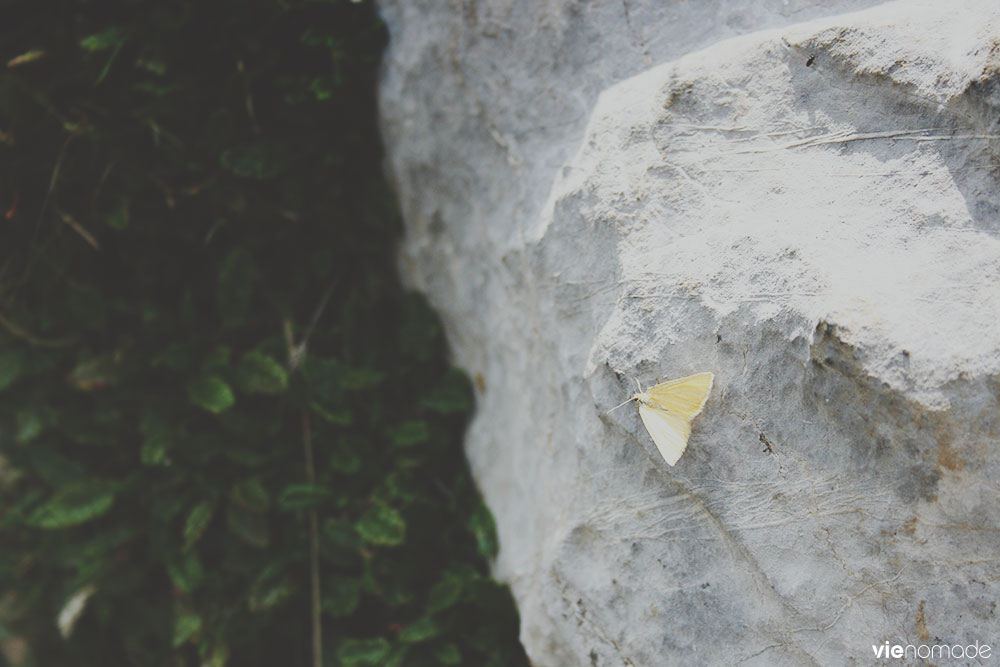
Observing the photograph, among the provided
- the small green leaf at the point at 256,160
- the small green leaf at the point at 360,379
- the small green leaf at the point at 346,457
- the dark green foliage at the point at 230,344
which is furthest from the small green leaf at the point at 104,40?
the small green leaf at the point at 346,457

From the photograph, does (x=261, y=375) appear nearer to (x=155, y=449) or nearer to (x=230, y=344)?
(x=230, y=344)

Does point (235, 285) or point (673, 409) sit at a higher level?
point (673, 409)

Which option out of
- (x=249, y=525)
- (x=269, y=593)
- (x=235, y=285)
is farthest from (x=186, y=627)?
(x=235, y=285)

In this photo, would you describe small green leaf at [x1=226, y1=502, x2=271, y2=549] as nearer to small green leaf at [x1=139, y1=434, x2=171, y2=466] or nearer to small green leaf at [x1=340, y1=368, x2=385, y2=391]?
small green leaf at [x1=139, y1=434, x2=171, y2=466]

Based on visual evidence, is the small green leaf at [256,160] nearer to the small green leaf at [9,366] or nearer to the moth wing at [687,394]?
the small green leaf at [9,366]

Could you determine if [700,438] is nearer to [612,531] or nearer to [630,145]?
[612,531]

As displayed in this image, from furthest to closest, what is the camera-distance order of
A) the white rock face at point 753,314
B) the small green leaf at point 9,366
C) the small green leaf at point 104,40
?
1. the small green leaf at point 9,366
2. the small green leaf at point 104,40
3. the white rock face at point 753,314
